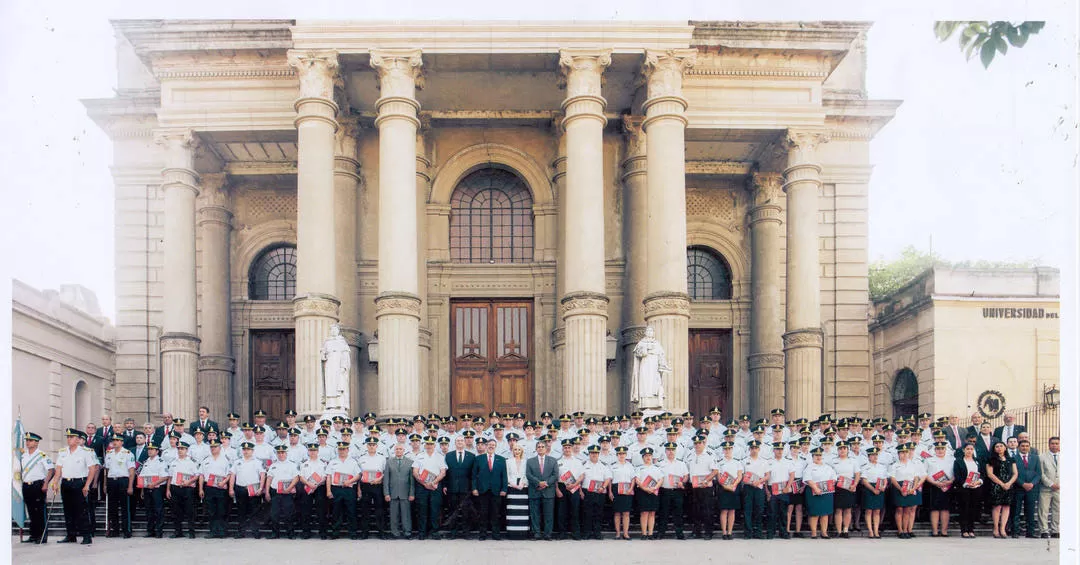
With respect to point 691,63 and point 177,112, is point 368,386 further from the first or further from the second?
point 691,63

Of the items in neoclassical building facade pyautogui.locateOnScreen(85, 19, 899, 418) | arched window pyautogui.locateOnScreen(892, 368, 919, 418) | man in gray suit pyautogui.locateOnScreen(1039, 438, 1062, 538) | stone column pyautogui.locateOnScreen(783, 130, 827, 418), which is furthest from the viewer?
arched window pyautogui.locateOnScreen(892, 368, 919, 418)

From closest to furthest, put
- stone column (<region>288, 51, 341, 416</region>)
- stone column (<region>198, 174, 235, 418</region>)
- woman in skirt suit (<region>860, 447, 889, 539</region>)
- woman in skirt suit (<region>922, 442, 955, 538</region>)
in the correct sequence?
woman in skirt suit (<region>860, 447, 889, 539</region>) < woman in skirt suit (<region>922, 442, 955, 538</region>) < stone column (<region>288, 51, 341, 416</region>) < stone column (<region>198, 174, 235, 418</region>)

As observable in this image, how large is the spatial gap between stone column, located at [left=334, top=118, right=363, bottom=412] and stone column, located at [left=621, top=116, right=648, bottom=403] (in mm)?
6704

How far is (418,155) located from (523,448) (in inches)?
458

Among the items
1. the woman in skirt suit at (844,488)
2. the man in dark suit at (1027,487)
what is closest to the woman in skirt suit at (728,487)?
the woman in skirt suit at (844,488)

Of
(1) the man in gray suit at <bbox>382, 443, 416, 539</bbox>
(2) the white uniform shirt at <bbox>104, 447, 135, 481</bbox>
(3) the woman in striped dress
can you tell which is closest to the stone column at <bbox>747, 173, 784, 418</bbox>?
(3) the woman in striped dress

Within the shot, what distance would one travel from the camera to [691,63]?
78.0 feet

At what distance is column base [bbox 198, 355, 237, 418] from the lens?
27.4m

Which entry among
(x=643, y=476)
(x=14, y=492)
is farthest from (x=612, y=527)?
(x=14, y=492)

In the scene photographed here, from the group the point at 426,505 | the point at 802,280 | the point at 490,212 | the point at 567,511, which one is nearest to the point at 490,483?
the point at 426,505

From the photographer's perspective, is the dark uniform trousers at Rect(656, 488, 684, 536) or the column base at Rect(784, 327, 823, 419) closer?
the dark uniform trousers at Rect(656, 488, 684, 536)

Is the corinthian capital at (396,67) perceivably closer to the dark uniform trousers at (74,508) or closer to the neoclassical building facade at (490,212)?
the neoclassical building facade at (490,212)

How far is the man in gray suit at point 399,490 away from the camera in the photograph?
54.2 ft

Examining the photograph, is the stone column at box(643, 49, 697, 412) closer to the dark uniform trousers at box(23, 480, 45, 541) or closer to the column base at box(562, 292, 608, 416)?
the column base at box(562, 292, 608, 416)
